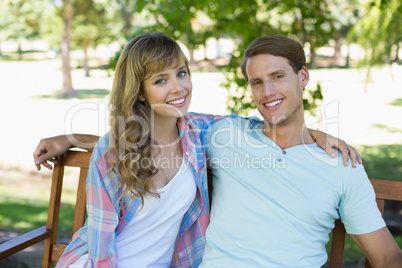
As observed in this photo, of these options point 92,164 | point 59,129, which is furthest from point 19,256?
point 59,129

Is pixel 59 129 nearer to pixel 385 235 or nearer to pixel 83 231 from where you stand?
pixel 83 231

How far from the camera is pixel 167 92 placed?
7.55 ft

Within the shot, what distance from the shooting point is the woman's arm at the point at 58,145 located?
248 centimetres

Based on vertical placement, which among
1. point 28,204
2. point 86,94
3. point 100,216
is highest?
point 100,216

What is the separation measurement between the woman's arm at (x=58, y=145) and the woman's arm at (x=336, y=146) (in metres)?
1.33

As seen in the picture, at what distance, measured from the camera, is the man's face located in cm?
244

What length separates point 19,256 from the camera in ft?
13.3

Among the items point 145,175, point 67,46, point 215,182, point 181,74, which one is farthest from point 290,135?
point 67,46

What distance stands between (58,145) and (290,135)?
1.38 m

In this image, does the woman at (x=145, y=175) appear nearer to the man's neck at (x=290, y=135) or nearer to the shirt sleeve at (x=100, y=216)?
the shirt sleeve at (x=100, y=216)

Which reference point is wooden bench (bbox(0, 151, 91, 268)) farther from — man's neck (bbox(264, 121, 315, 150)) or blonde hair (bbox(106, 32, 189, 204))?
man's neck (bbox(264, 121, 315, 150))

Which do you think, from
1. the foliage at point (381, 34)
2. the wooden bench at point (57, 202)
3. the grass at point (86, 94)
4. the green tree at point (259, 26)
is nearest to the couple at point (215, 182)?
the wooden bench at point (57, 202)

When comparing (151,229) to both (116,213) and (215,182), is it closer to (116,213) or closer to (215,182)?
(116,213)

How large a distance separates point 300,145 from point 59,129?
10843 millimetres
